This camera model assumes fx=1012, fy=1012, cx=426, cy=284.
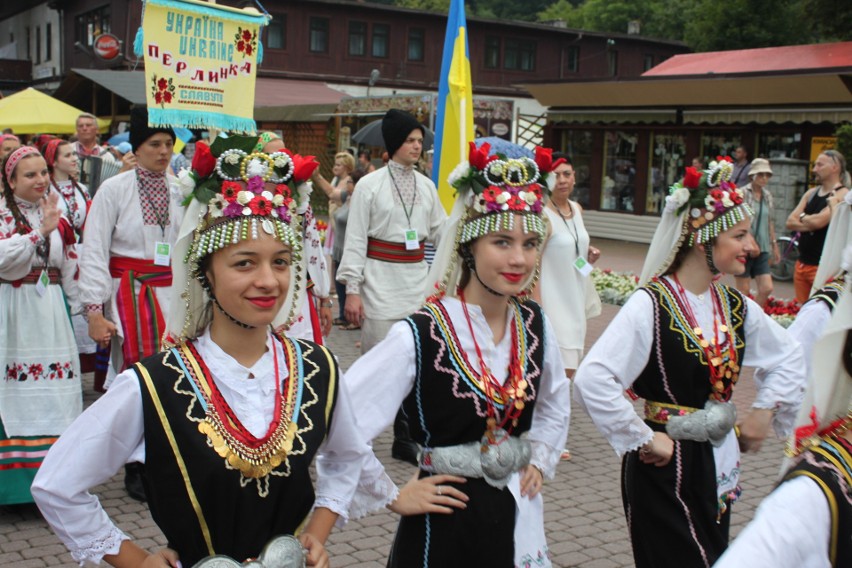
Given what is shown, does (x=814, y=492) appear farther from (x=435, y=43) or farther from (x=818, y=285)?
(x=435, y=43)

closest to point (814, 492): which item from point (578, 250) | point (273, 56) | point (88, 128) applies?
point (578, 250)

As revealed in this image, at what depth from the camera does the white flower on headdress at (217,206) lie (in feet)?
9.11

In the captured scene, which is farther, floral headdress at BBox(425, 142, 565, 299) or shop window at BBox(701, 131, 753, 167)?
shop window at BBox(701, 131, 753, 167)

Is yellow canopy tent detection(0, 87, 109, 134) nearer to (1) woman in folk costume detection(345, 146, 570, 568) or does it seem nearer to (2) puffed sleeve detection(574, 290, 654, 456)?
(2) puffed sleeve detection(574, 290, 654, 456)

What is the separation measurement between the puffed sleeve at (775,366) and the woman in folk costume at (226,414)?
1.92 m

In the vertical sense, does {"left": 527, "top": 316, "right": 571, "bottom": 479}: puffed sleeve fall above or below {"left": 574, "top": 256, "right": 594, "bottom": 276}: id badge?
below

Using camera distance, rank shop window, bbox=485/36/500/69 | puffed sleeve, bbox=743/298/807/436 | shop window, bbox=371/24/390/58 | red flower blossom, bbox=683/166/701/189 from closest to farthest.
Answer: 1. puffed sleeve, bbox=743/298/807/436
2. red flower blossom, bbox=683/166/701/189
3. shop window, bbox=371/24/390/58
4. shop window, bbox=485/36/500/69

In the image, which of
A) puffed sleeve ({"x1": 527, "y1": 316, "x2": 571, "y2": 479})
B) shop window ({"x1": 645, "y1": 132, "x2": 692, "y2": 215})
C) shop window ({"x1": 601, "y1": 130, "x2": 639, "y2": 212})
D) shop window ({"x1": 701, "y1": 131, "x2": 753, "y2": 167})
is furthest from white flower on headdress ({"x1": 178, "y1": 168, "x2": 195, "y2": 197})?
shop window ({"x1": 601, "y1": 130, "x2": 639, "y2": 212})

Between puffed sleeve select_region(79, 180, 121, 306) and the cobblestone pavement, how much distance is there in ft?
3.94

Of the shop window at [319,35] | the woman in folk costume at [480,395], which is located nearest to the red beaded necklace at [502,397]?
the woman in folk costume at [480,395]

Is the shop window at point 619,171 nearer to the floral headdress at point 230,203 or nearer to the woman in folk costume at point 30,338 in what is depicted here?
the woman in folk costume at point 30,338

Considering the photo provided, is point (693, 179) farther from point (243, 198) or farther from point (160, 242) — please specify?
point (160, 242)

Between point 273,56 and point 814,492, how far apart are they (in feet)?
128

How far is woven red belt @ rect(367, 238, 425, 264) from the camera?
22.8ft
